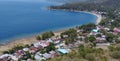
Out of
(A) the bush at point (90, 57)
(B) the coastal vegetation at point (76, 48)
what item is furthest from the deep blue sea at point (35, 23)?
(A) the bush at point (90, 57)

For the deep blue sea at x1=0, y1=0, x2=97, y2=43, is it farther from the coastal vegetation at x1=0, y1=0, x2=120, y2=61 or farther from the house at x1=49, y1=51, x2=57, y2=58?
the house at x1=49, y1=51, x2=57, y2=58

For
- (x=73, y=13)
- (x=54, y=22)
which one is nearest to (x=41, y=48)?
(x=54, y=22)

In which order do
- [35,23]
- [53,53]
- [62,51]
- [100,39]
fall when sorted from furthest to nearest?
[35,23] < [100,39] < [62,51] < [53,53]

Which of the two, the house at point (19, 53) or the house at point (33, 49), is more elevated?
the house at point (19, 53)

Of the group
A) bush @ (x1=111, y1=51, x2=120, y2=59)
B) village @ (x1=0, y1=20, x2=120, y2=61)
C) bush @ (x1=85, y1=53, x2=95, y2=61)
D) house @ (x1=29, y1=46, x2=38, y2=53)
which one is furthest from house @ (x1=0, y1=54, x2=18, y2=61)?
bush @ (x1=111, y1=51, x2=120, y2=59)

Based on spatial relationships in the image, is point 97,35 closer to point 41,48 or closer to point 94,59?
point 41,48

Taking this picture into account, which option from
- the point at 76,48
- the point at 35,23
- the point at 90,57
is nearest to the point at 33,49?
the point at 76,48

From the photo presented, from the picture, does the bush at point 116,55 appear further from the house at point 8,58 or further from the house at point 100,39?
the house at point 8,58

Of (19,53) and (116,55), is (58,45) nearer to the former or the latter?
(19,53)
